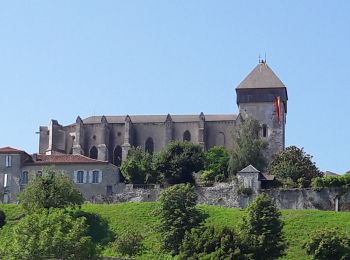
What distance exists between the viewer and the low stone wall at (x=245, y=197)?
89625 mm

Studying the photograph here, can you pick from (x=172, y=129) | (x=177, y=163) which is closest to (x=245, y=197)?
(x=177, y=163)

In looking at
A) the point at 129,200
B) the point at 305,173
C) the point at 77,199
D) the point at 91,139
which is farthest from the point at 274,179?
the point at 91,139

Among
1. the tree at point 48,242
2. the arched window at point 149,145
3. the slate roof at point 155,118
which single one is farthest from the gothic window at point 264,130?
the tree at point 48,242

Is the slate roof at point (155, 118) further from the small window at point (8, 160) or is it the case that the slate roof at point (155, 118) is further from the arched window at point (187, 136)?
the small window at point (8, 160)

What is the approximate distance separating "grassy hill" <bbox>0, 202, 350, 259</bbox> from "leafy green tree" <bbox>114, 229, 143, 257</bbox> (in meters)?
0.67

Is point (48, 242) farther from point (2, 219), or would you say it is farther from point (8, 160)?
point (8, 160)

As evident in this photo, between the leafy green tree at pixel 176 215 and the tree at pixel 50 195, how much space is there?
780 centimetres

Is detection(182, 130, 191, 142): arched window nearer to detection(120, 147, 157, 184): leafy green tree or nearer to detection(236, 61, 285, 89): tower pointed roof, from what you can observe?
detection(236, 61, 285, 89): tower pointed roof

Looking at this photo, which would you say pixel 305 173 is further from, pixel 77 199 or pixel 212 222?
pixel 77 199

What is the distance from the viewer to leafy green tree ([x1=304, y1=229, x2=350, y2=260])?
2707 inches

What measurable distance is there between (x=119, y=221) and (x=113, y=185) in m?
11.9

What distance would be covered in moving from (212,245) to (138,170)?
99.2ft

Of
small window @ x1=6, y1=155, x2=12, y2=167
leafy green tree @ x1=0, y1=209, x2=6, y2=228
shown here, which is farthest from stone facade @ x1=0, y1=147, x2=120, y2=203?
leafy green tree @ x1=0, y1=209, x2=6, y2=228

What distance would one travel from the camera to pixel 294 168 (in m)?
94.9
